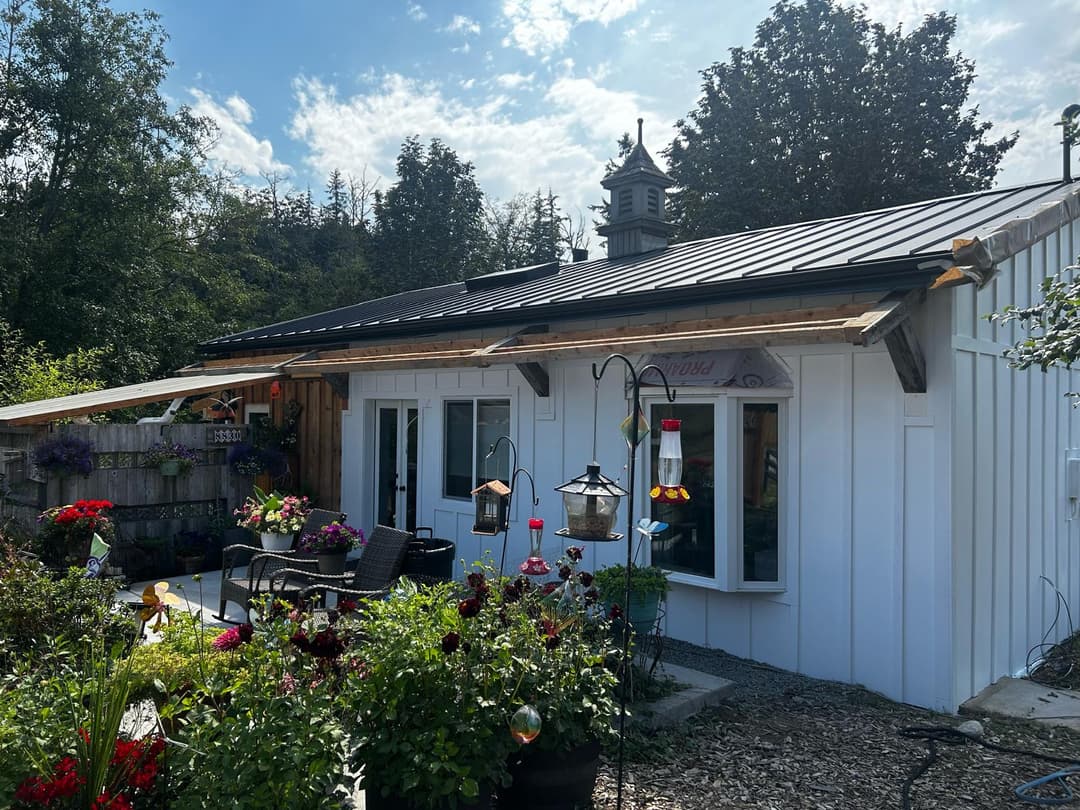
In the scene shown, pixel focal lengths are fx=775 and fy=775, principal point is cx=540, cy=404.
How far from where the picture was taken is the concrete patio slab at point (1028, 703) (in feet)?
16.4

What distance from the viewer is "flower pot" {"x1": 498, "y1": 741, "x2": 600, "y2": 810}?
127 inches

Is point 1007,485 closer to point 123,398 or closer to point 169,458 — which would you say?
point 169,458

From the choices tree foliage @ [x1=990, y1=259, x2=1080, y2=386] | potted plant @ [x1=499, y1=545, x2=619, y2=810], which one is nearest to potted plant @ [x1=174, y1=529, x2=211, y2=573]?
potted plant @ [x1=499, y1=545, x2=619, y2=810]

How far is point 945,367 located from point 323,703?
426cm

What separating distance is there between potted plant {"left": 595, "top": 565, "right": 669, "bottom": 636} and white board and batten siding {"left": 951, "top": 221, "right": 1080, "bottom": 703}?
192 centimetres

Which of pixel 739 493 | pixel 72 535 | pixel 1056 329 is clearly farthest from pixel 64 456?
pixel 1056 329

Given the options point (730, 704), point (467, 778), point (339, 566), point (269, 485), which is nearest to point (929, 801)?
point (730, 704)

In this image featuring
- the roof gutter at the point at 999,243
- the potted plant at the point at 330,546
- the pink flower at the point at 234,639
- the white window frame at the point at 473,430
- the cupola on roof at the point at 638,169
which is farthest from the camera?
the cupola on roof at the point at 638,169

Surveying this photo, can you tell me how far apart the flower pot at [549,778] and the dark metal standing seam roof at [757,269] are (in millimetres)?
3621

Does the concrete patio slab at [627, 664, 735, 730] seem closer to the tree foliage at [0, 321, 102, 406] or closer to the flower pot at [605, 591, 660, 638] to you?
the flower pot at [605, 591, 660, 638]

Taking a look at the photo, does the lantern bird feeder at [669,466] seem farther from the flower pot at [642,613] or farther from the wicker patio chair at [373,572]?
the wicker patio chair at [373,572]

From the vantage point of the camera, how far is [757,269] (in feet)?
20.3

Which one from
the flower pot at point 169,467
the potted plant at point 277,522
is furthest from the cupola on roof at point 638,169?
the flower pot at point 169,467

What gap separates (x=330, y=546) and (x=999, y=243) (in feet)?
18.4
